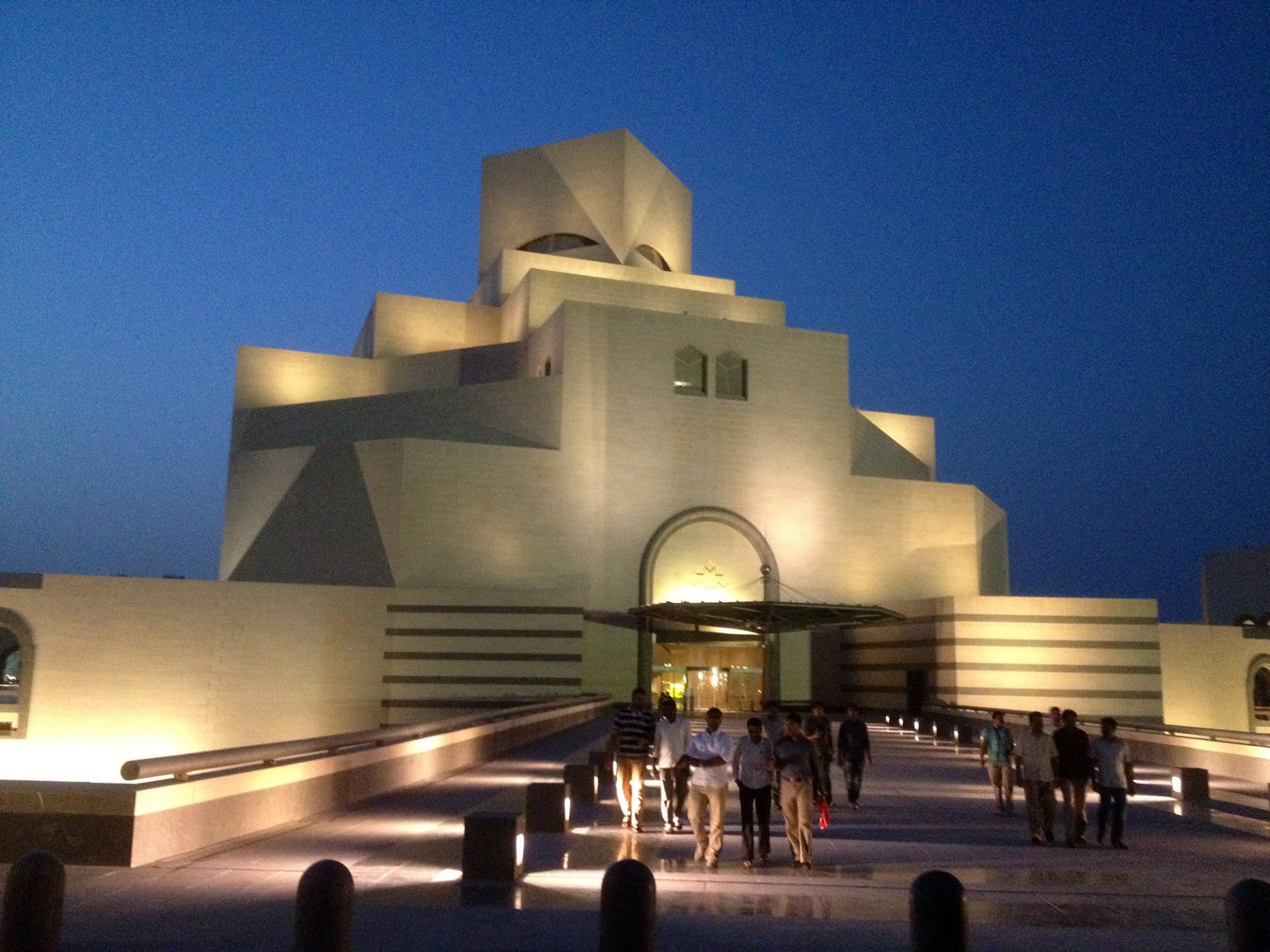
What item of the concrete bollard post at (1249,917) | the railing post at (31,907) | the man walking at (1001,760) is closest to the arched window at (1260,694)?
the man walking at (1001,760)

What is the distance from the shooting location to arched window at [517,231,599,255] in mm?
57719

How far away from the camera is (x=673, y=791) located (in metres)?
15.2

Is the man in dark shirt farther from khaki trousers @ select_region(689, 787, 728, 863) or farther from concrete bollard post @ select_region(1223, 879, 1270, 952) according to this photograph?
concrete bollard post @ select_region(1223, 879, 1270, 952)

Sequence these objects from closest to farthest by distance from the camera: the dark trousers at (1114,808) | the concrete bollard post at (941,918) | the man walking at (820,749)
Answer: the concrete bollard post at (941,918), the dark trousers at (1114,808), the man walking at (820,749)

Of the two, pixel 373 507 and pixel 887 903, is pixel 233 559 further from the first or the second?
pixel 887 903

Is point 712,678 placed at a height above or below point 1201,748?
above

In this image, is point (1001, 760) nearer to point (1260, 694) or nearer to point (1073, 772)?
point (1073, 772)

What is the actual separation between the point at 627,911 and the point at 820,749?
10143 mm

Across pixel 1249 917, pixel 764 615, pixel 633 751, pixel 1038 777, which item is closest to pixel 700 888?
pixel 633 751

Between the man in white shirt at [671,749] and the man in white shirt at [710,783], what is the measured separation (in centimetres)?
119

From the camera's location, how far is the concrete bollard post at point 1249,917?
251 inches

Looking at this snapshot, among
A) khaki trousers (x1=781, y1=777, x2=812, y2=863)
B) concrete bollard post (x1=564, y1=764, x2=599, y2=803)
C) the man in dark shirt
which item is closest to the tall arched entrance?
concrete bollard post (x1=564, y1=764, x2=599, y2=803)

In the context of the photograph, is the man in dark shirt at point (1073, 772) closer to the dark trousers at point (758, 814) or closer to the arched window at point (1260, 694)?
the dark trousers at point (758, 814)

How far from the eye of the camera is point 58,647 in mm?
35344
